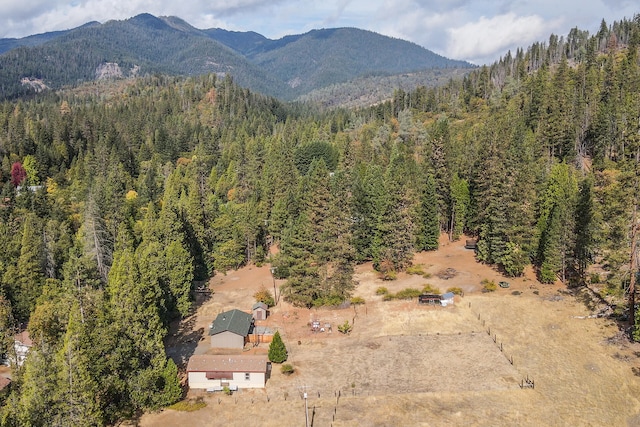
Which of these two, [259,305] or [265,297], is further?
[265,297]

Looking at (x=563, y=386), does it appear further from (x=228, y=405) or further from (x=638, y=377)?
(x=228, y=405)

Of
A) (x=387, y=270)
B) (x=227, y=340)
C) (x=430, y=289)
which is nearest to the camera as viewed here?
(x=227, y=340)

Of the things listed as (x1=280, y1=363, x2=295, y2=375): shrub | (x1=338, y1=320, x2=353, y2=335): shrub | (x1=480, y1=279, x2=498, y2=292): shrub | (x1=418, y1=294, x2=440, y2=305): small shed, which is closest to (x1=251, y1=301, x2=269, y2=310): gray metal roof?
(x1=338, y1=320, x2=353, y2=335): shrub

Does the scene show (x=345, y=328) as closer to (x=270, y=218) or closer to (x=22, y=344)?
(x=22, y=344)

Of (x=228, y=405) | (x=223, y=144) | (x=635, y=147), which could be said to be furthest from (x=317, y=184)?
(x=223, y=144)

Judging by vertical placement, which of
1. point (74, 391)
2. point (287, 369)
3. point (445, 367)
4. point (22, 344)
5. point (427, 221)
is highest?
point (427, 221)

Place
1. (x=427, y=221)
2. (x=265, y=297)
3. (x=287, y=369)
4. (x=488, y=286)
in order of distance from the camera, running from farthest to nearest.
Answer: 1. (x=427, y=221)
2. (x=265, y=297)
3. (x=488, y=286)
4. (x=287, y=369)

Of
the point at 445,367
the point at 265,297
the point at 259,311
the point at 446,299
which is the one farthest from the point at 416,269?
the point at 445,367

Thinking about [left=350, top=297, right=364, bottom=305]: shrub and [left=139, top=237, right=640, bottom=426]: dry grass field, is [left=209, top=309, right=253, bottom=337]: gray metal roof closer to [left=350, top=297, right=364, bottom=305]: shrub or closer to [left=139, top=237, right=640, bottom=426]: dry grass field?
[left=139, top=237, right=640, bottom=426]: dry grass field

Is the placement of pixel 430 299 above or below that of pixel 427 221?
below
